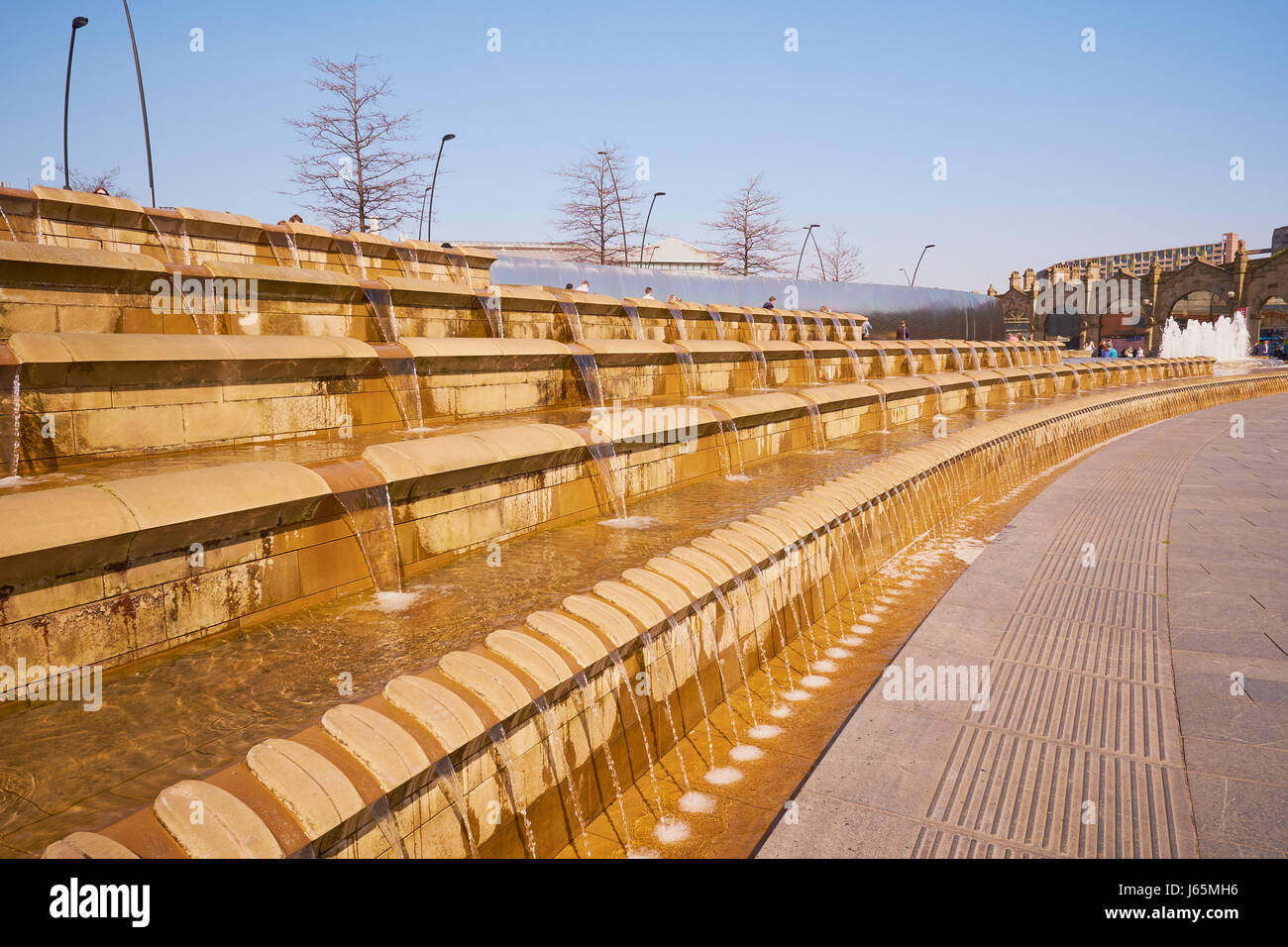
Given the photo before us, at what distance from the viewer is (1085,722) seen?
3957 mm

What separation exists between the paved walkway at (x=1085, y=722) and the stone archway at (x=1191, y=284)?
72.8 m

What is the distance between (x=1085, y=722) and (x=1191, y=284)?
78722 mm

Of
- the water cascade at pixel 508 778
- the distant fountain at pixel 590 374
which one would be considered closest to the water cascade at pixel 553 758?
the water cascade at pixel 508 778

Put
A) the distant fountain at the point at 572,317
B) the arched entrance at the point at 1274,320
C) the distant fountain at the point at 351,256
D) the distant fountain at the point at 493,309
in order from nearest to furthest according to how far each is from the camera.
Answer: the distant fountain at the point at 493,309, the distant fountain at the point at 572,317, the distant fountain at the point at 351,256, the arched entrance at the point at 1274,320

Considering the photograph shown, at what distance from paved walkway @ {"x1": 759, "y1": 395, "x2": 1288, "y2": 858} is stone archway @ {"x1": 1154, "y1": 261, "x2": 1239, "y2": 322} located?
239 ft

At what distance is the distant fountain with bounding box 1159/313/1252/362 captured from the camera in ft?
177

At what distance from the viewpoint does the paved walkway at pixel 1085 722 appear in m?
3.04

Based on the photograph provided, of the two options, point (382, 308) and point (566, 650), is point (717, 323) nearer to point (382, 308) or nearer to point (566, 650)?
point (382, 308)

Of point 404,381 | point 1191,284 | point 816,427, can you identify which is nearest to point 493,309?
point 404,381

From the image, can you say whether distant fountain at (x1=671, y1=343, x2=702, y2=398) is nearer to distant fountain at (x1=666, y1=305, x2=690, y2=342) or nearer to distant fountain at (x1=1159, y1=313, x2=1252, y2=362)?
distant fountain at (x1=666, y1=305, x2=690, y2=342)

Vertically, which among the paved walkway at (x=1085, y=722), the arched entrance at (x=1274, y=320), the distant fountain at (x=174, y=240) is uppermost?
the arched entrance at (x=1274, y=320)

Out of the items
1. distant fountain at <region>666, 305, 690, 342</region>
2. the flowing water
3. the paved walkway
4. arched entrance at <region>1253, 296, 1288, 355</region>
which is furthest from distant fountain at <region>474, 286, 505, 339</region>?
arched entrance at <region>1253, 296, 1288, 355</region>

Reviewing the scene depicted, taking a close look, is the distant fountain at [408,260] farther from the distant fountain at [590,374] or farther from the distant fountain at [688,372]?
the distant fountain at [688,372]
